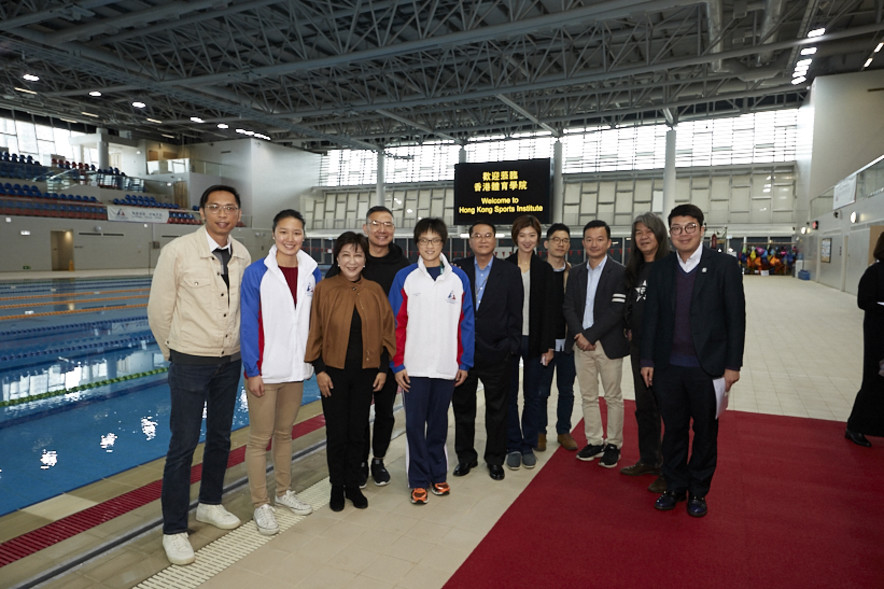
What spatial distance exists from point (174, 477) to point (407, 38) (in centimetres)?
1671

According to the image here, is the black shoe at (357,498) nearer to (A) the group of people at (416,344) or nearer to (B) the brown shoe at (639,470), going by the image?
(A) the group of people at (416,344)

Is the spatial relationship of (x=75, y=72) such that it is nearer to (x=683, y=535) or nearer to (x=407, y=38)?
(x=407, y=38)

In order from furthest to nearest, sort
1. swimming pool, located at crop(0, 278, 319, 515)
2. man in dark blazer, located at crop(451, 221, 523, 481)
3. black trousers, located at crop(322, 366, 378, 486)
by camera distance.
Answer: swimming pool, located at crop(0, 278, 319, 515) → man in dark blazer, located at crop(451, 221, 523, 481) → black trousers, located at crop(322, 366, 378, 486)

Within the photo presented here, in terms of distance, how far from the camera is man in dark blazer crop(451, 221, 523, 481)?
3.49 meters

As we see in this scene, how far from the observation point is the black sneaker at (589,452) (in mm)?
3756

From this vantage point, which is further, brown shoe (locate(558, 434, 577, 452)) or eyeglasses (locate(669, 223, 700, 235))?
brown shoe (locate(558, 434, 577, 452))

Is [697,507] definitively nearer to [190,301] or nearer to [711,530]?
[711,530]

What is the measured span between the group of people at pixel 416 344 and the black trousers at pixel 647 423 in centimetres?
1

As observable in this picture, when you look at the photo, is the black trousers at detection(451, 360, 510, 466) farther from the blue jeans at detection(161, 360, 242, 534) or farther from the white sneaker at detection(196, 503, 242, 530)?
the blue jeans at detection(161, 360, 242, 534)

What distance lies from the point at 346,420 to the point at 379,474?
59cm

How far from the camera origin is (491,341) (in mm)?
3490


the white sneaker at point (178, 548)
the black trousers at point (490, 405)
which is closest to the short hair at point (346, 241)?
the black trousers at point (490, 405)

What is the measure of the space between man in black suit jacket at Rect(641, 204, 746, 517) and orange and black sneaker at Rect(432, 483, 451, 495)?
119 cm

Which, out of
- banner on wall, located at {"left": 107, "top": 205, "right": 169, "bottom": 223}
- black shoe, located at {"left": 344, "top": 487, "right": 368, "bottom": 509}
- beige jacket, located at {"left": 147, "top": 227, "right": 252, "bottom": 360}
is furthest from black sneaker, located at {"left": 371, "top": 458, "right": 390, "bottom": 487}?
banner on wall, located at {"left": 107, "top": 205, "right": 169, "bottom": 223}
